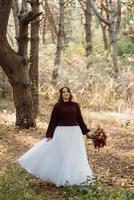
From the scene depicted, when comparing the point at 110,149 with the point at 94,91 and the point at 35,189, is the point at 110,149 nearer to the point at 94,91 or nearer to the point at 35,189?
the point at 35,189

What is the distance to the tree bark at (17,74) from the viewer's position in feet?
46.3

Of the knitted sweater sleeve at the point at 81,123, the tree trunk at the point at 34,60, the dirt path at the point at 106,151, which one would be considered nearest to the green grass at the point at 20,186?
the dirt path at the point at 106,151

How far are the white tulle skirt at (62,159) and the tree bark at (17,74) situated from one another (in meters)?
5.62

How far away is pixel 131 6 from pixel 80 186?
61.4ft

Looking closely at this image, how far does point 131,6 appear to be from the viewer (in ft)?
86.3

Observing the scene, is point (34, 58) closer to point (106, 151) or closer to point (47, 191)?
point (106, 151)

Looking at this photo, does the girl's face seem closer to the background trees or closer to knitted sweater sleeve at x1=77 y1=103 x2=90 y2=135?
knitted sweater sleeve at x1=77 y1=103 x2=90 y2=135

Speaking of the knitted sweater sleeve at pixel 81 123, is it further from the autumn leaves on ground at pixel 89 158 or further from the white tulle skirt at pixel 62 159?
the autumn leaves on ground at pixel 89 158

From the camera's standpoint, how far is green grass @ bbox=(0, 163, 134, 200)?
8.09 meters

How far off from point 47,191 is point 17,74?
6221 millimetres

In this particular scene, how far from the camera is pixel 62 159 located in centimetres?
903

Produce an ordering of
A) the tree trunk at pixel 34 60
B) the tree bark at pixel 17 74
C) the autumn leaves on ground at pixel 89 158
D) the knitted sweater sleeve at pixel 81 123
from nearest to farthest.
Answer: the autumn leaves on ground at pixel 89 158 < the knitted sweater sleeve at pixel 81 123 < the tree bark at pixel 17 74 < the tree trunk at pixel 34 60

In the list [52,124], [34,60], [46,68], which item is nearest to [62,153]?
[52,124]

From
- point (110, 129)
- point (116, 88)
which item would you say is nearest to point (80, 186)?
point (110, 129)
